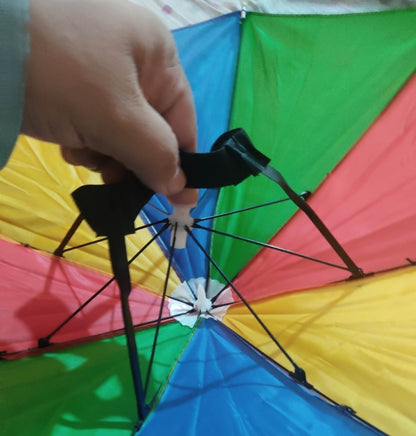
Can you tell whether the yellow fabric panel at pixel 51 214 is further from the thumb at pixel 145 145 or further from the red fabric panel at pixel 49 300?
the thumb at pixel 145 145

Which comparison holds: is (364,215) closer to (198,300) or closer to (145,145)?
(198,300)

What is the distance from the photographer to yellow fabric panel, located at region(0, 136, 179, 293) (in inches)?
29.5

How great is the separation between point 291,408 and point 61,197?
525mm

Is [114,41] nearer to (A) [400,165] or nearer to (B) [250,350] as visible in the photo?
(B) [250,350]

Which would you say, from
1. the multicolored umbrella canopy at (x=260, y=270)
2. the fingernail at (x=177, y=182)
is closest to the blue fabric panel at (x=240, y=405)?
the multicolored umbrella canopy at (x=260, y=270)

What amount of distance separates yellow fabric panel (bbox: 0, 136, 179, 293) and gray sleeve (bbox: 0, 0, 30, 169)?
47 centimetres

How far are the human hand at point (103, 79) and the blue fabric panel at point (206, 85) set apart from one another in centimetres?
42

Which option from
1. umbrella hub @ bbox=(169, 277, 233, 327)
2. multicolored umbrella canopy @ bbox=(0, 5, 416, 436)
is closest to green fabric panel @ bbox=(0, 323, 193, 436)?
multicolored umbrella canopy @ bbox=(0, 5, 416, 436)

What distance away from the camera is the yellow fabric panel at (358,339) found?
50 cm

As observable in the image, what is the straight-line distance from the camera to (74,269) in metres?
0.73

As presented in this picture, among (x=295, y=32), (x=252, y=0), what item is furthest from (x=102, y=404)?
(x=252, y=0)

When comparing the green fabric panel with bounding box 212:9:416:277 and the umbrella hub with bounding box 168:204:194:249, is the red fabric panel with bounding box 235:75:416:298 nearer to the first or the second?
the green fabric panel with bounding box 212:9:416:277

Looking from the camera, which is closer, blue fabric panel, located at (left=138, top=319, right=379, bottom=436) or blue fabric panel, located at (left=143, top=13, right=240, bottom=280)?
blue fabric panel, located at (left=138, top=319, right=379, bottom=436)

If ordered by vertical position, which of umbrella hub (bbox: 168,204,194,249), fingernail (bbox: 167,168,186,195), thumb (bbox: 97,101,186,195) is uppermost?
umbrella hub (bbox: 168,204,194,249)
